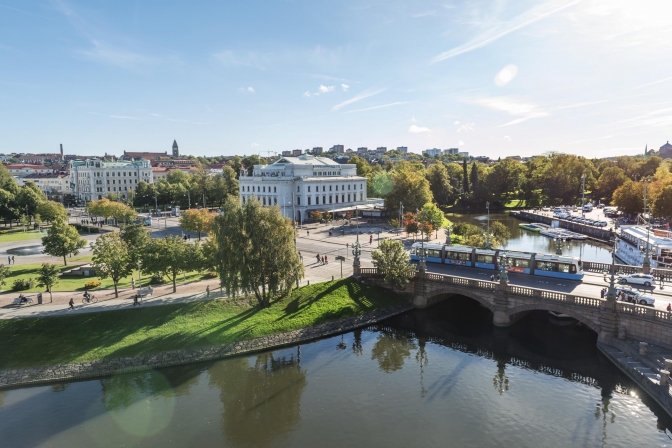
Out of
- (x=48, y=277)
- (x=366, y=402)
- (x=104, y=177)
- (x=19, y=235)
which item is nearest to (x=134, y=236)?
(x=48, y=277)

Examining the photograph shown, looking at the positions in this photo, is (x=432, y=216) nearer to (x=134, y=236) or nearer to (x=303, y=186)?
(x=303, y=186)

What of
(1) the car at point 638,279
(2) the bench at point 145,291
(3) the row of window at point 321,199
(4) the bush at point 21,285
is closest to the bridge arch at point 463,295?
(1) the car at point 638,279

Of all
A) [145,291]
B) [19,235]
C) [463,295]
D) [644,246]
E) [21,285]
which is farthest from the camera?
[19,235]

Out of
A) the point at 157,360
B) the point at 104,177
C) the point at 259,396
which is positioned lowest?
the point at 259,396

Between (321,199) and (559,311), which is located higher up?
(321,199)

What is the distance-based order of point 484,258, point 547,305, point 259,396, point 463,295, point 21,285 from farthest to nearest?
1. point 484,258
2. point 463,295
3. point 21,285
4. point 547,305
5. point 259,396

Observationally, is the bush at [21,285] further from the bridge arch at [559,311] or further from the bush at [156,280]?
the bridge arch at [559,311]

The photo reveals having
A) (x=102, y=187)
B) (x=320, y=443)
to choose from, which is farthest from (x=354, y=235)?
(x=102, y=187)
